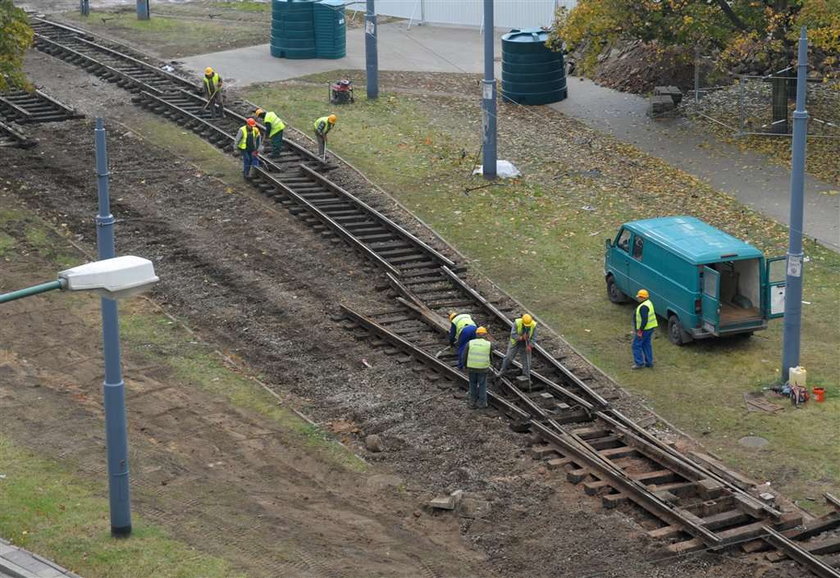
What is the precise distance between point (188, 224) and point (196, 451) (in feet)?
35.0

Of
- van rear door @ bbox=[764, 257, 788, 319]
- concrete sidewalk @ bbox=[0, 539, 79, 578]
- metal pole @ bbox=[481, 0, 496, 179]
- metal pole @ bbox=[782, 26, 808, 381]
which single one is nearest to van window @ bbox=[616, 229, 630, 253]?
van rear door @ bbox=[764, 257, 788, 319]

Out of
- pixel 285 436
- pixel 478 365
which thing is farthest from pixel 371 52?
pixel 285 436

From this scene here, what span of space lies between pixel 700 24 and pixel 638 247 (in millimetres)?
12267

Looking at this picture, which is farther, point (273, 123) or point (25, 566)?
point (273, 123)

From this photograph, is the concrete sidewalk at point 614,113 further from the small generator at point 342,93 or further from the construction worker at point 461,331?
the construction worker at point 461,331

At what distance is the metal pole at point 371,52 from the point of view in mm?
37344

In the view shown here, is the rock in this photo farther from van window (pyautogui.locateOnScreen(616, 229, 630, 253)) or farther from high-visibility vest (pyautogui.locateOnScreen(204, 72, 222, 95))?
high-visibility vest (pyautogui.locateOnScreen(204, 72, 222, 95))

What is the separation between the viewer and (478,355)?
20.5m

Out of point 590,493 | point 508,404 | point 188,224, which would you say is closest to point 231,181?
point 188,224

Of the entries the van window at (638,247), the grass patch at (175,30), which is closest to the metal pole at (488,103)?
the van window at (638,247)

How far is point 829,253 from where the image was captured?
1094 inches

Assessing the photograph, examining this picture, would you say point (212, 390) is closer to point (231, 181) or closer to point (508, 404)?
point (508, 404)

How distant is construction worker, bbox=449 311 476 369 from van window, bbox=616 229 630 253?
4625mm

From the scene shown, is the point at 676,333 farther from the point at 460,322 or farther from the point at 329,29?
the point at 329,29
